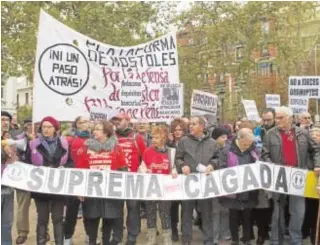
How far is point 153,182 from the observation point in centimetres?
791

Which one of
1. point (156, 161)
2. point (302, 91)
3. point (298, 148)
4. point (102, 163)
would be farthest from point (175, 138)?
point (302, 91)

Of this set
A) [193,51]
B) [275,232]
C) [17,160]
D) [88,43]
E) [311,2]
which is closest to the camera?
[17,160]

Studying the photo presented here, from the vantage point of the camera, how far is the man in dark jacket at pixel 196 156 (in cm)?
802

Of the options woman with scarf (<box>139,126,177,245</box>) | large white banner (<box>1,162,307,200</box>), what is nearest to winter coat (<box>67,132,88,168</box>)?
large white banner (<box>1,162,307,200</box>)

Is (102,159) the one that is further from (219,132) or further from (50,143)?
(219,132)

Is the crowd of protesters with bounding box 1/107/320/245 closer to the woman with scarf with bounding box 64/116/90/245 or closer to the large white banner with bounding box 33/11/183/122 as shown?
the woman with scarf with bounding box 64/116/90/245

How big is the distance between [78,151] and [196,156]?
5.17ft

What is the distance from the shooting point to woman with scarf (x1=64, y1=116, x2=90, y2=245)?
25.6 ft

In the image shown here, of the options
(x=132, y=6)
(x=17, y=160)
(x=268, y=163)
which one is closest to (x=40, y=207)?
(x=17, y=160)

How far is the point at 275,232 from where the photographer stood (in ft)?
27.3

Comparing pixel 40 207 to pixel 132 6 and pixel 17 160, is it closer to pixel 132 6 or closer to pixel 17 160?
pixel 17 160

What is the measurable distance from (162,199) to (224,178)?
880mm

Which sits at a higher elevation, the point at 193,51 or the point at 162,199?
the point at 193,51

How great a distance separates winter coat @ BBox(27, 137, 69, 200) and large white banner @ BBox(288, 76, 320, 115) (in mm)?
7082
